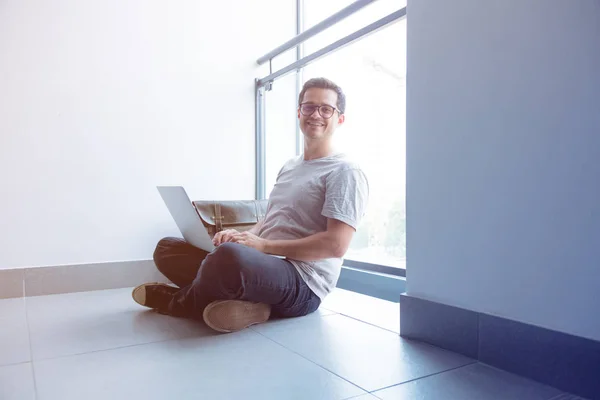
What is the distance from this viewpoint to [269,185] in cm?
283

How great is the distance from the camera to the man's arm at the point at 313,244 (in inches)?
58.9

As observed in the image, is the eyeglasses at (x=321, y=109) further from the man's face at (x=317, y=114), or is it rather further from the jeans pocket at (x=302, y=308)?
the jeans pocket at (x=302, y=308)

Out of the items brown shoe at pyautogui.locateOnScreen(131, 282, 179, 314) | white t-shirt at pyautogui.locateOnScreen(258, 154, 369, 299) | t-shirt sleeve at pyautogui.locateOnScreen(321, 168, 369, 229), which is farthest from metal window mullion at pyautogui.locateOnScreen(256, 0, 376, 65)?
brown shoe at pyautogui.locateOnScreen(131, 282, 179, 314)

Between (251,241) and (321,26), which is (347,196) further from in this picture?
(321,26)

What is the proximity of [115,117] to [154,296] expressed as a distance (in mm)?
1072

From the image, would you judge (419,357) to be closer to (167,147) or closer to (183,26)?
(167,147)

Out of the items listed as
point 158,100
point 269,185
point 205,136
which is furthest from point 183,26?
point 269,185

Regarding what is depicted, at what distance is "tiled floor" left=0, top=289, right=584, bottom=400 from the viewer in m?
1.00

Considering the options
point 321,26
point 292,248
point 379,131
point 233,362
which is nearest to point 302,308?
point 292,248

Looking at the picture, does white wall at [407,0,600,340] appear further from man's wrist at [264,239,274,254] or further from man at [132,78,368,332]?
man's wrist at [264,239,274,254]

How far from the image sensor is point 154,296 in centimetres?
176

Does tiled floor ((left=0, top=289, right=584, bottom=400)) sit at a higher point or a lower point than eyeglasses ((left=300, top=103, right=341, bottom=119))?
lower

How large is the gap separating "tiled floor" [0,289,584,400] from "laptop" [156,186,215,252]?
0.30m

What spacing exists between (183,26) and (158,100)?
45cm
